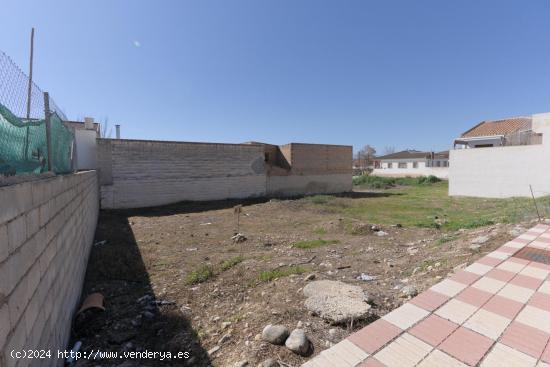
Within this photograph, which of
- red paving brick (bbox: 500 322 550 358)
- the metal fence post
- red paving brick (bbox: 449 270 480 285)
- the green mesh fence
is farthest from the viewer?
red paving brick (bbox: 449 270 480 285)

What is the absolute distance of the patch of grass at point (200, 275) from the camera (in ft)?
13.2

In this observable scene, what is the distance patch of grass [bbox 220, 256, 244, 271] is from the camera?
177 inches

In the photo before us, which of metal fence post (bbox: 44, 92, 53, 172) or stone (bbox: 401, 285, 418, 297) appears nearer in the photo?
metal fence post (bbox: 44, 92, 53, 172)

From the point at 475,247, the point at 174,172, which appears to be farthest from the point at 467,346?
the point at 174,172

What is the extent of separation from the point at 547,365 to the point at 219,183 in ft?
46.1

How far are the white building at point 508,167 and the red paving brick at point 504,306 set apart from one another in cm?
1406

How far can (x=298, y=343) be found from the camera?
2.13 metres

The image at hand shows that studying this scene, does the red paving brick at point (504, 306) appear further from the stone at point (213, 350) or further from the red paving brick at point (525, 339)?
the stone at point (213, 350)

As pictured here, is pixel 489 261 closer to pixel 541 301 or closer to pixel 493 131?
pixel 541 301

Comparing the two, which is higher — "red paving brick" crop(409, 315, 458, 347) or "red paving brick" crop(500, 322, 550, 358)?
"red paving brick" crop(500, 322, 550, 358)

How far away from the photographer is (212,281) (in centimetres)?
402

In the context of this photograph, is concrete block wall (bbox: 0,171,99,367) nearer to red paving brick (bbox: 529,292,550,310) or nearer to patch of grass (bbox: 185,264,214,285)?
patch of grass (bbox: 185,264,214,285)

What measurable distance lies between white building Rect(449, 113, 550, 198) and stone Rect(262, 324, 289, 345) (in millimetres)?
15651

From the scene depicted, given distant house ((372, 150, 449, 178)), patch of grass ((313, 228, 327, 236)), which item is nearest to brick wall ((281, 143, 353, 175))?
patch of grass ((313, 228, 327, 236))
